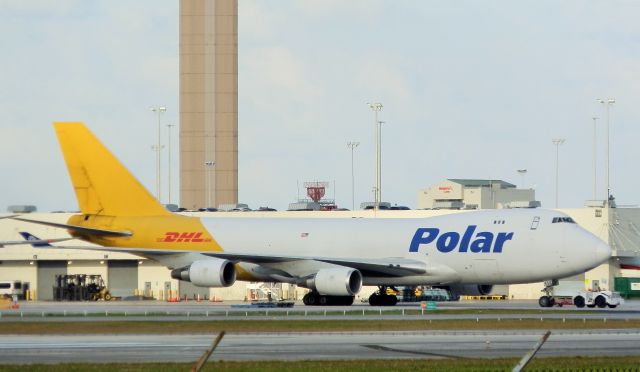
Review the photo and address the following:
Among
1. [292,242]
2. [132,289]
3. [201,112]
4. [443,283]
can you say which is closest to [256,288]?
[132,289]

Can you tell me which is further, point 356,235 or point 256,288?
point 256,288

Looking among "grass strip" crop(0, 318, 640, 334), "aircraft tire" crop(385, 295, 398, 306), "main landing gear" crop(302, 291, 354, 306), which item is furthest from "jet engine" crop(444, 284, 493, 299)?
"grass strip" crop(0, 318, 640, 334)

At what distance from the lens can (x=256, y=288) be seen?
316ft

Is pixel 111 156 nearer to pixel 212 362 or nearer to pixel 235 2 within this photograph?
pixel 212 362

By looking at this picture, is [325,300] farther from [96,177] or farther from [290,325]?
[290,325]

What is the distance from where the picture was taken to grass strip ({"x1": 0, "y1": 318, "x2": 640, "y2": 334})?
45719 millimetres

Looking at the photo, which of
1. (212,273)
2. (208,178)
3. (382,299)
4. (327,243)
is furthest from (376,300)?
(208,178)

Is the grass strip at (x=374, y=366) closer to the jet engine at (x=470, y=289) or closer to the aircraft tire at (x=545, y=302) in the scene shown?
the jet engine at (x=470, y=289)

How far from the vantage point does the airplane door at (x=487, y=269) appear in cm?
6550

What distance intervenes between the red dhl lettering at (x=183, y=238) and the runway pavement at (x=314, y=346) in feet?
96.3

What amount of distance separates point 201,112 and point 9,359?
4796 inches

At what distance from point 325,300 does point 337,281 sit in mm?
4011

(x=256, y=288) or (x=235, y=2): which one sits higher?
(x=235, y=2)

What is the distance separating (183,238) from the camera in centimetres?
7275
